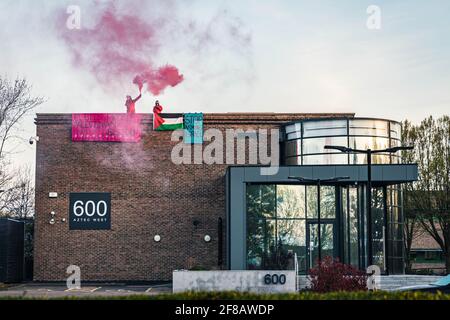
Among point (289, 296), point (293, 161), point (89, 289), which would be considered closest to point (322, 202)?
point (293, 161)

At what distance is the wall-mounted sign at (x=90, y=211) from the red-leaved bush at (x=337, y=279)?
56.8 feet

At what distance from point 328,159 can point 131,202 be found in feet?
37.7

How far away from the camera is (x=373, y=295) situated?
16.8 meters

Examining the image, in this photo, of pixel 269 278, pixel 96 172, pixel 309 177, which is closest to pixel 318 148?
pixel 309 177

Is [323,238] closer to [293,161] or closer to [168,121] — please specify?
[293,161]

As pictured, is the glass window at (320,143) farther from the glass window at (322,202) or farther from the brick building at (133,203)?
the brick building at (133,203)

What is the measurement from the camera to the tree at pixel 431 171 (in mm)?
53031

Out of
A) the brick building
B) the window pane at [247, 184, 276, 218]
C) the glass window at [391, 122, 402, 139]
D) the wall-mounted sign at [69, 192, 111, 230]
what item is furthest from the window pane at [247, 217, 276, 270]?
the wall-mounted sign at [69, 192, 111, 230]

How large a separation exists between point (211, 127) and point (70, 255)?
10623mm

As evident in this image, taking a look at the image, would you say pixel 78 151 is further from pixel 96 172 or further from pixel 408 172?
pixel 408 172

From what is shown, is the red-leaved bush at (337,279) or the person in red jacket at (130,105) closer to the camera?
the red-leaved bush at (337,279)

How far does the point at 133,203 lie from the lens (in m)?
43.4

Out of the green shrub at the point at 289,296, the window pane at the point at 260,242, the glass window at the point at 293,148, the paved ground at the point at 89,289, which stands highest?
the glass window at the point at 293,148

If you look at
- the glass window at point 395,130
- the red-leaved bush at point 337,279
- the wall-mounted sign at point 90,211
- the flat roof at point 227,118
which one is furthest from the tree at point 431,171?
the red-leaved bush at point 337,279
